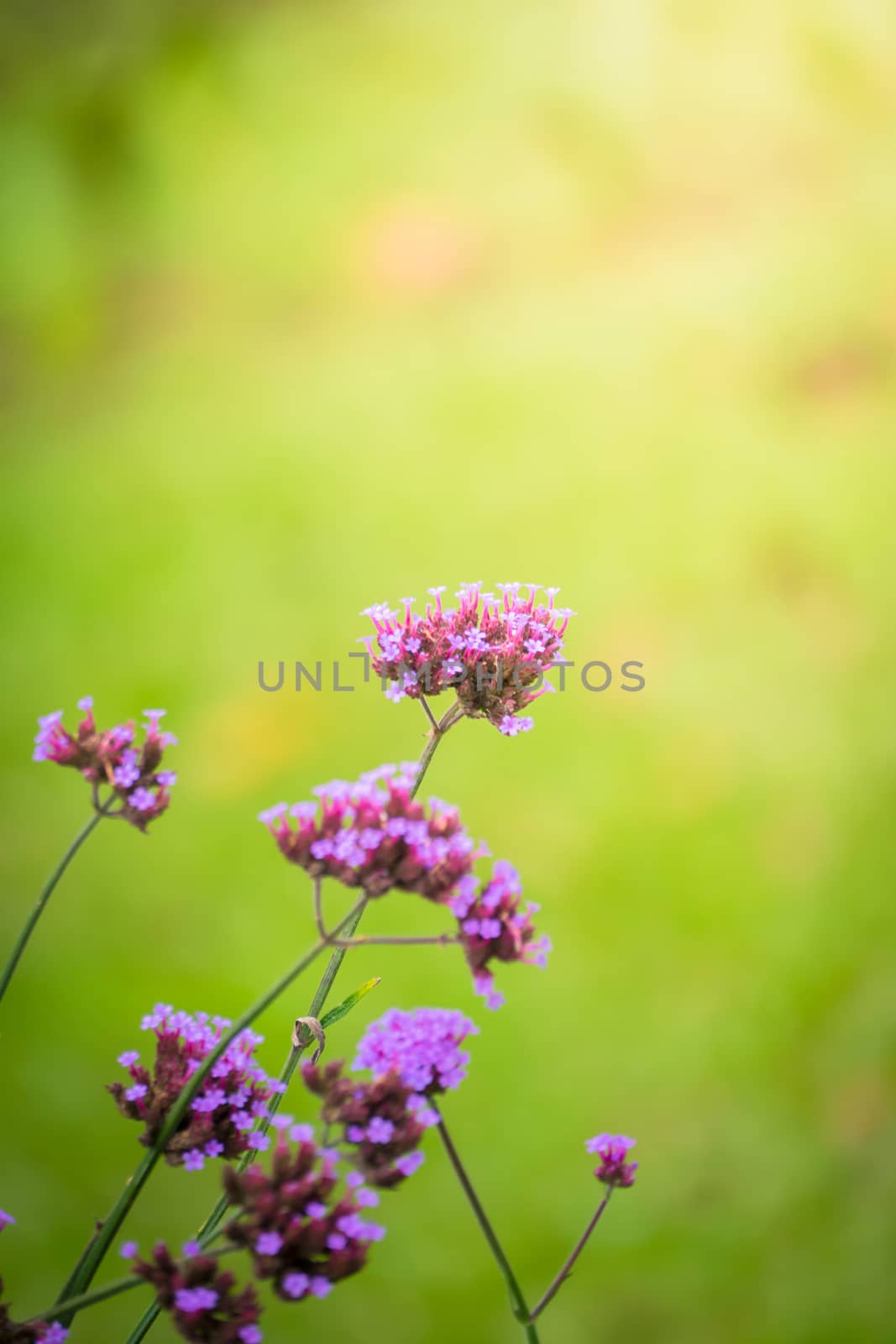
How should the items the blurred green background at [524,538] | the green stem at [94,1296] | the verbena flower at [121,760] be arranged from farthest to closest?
the blurred green background at [524,538], the verbena flower at [121,760], the green stem at [94,1296]

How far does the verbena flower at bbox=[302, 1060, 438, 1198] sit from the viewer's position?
40 centimetres

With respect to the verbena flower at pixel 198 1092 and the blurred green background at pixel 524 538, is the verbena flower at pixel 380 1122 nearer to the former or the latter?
the verbena flower at pixel 198 1092

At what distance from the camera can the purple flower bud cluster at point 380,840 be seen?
412 millimetres

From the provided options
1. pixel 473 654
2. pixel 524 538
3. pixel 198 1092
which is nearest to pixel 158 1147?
pixel 198 1092

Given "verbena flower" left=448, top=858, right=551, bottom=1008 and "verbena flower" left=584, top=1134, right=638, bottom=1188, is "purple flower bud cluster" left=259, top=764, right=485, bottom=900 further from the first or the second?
"verbena flower" left=584, top=1134, right=638, bottom=1188

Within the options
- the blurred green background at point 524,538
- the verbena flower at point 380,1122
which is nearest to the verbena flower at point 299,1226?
the verbena flower at point 380,1122

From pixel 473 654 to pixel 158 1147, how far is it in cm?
27

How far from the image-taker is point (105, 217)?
122cm

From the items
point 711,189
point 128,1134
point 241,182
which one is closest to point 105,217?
point 241,182

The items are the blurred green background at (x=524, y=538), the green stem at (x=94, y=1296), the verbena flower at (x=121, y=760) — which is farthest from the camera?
the blurred green background at (x=524, y=538)

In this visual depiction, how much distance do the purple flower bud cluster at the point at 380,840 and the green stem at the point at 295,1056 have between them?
0.09ft

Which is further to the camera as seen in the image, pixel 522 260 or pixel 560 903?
pixel 522 260

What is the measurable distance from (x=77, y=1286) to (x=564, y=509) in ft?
3.21

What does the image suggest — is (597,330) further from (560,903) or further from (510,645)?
(510,645)
